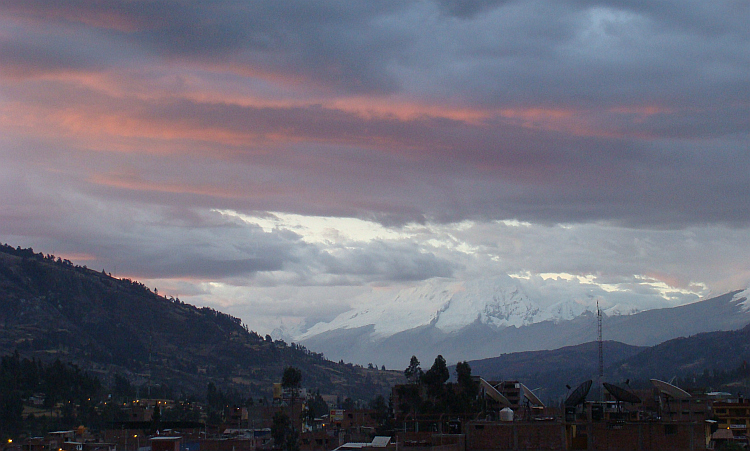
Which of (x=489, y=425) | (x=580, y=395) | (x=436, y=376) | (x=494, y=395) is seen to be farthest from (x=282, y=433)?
(x=580, y=395)

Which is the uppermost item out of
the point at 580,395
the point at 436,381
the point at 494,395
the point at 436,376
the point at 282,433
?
the point at 436,376

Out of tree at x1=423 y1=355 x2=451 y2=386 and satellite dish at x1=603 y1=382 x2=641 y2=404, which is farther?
tree at x1=423 y1=355 x2=451 y2=386

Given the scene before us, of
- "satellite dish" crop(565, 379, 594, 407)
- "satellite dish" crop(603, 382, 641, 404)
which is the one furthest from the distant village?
"satellite dish" crop(565, 379, 594, 407)

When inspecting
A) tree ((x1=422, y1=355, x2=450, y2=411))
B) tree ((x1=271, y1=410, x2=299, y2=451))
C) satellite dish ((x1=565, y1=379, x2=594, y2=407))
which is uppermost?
tree ((x1=422, y1=355, x2=450, y2=411))

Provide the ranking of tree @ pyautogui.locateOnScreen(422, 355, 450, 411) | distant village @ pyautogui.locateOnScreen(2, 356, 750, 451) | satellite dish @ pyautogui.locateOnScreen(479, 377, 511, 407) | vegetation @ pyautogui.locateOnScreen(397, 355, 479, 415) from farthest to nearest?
satellite dish @ pyautogui.locateOnScreen(479, 377, 511, 407)
tree @ pyautogui.locateOnScreen(422, 355, 450, 411)
vegetation @ pyautogui.locateOnScreen(397, 355, 479, 415)
distant village @ pyautogui.locateOnScreen(2, 356, 750, 451)

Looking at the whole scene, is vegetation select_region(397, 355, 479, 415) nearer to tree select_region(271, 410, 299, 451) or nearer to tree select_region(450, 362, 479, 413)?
tree select_region(450, 362, 479, 413)

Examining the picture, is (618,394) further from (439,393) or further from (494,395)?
(494,395)

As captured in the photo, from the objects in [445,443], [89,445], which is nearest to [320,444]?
[89,445]

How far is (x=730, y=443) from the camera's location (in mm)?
139875

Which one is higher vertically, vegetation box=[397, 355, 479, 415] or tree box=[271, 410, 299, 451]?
vegetation box=[397, 355, 479, 415]

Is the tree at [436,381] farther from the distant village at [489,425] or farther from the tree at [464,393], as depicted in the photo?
the tree at [464,393]

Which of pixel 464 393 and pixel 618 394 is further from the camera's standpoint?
pixel 464 393

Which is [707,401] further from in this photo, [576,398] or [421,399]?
[576,398]

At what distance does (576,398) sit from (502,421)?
8.06 metres
